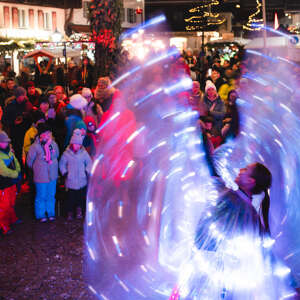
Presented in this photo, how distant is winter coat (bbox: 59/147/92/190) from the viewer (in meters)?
8.54

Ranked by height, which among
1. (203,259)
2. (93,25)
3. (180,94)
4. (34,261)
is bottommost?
(34,261)

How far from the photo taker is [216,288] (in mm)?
4676

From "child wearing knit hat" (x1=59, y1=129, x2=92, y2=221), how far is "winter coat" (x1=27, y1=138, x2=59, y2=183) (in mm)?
165

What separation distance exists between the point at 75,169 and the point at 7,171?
1104 millimetres

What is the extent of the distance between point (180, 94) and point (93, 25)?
528cm

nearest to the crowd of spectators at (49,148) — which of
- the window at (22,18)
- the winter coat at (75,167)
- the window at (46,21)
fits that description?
the winter coat at (75,167)

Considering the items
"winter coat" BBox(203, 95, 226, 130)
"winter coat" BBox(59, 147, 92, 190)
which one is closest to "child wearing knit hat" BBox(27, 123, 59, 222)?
"winter coat" BBox(59, 147, 92, 190)

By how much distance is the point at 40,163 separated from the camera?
27.6 ft

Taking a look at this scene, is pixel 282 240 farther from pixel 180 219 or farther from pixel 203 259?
pixel 203 259

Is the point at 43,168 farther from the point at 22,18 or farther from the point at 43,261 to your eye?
the point at 22,18

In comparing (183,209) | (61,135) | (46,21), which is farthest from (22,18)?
(183,209)

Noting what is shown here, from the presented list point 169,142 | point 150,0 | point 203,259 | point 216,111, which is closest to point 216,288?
point 203,259

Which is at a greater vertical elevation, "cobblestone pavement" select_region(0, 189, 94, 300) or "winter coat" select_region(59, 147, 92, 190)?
"winter coat" select_region(59, 147, 92, 190)

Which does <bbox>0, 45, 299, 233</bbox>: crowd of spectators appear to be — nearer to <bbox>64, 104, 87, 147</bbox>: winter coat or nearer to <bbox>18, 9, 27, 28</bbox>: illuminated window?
<bbox>64, 104, 87, 147</bbox>: winter coat
